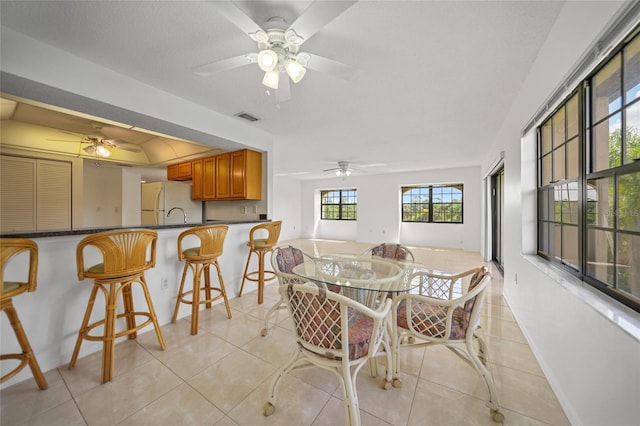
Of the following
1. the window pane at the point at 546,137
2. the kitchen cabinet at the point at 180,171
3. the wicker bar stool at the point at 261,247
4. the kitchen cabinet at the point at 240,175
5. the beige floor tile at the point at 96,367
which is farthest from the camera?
the kitchen cabinet at the point at 180,171

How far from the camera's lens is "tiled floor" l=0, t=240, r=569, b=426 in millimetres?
1318

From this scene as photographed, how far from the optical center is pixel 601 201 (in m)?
1.32

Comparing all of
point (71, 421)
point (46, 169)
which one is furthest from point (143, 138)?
point (71, 421)

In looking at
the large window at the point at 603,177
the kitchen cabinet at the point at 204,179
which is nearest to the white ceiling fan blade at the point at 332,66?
the large window at the point at 603,177

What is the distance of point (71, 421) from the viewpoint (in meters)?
1.29

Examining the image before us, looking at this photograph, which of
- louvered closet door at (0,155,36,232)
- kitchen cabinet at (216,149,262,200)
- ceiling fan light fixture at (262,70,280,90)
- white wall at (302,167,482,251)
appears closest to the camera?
ceiling fan light fixture at (262,70,280,90)

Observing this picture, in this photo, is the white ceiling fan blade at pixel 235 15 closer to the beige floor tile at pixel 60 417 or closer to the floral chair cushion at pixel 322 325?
the floral chair cushion at pixel 322 325

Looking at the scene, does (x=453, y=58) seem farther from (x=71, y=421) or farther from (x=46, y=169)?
(x=46, y=169)

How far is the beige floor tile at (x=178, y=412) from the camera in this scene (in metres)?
1.29

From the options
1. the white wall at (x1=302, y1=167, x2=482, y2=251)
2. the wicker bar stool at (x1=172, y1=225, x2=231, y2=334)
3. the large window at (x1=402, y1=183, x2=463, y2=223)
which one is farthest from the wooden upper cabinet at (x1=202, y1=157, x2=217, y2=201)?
the large window at (x1=402, y1=183, x2=463, y2=223)

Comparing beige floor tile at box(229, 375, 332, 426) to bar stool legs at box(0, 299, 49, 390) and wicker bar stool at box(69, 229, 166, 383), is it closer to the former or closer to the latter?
wicker bar stool at box(69, 229, 166, 383)

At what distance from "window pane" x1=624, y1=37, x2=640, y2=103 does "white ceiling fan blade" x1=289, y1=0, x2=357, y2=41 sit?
129 centimetres

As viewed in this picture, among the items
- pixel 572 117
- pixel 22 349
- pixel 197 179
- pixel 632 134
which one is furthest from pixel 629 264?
pixel 197 179

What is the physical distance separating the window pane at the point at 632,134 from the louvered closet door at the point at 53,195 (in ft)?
19.7
